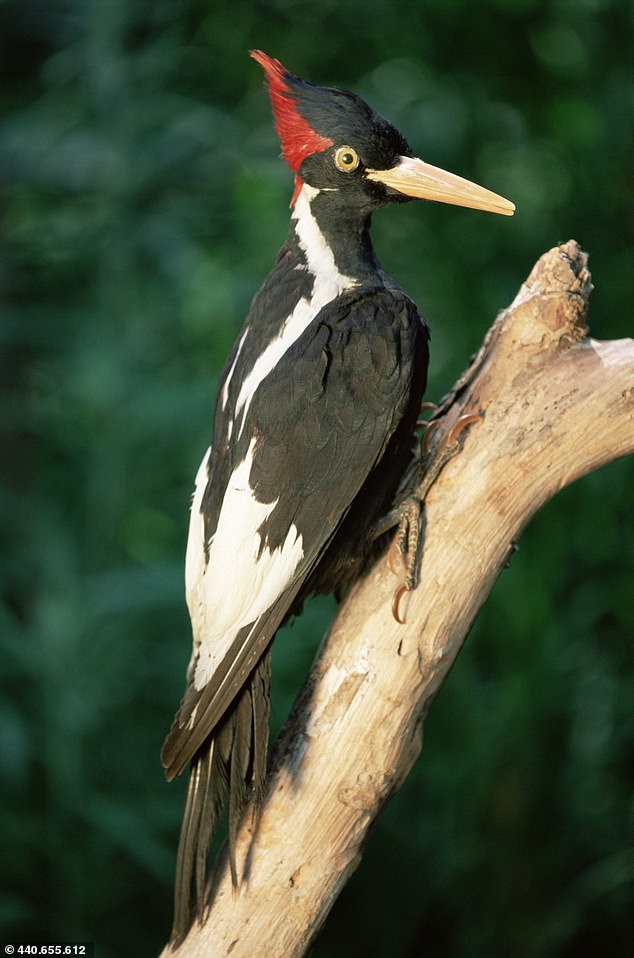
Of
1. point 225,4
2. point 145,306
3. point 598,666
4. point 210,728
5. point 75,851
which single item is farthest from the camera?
point 225,4

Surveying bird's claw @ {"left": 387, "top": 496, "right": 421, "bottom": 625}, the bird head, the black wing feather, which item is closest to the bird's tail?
the black wing feather

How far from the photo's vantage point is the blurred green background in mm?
1889

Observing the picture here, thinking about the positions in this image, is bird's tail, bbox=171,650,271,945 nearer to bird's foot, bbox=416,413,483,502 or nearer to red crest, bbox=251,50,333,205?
bird's foot, bbox=416,413,483,502

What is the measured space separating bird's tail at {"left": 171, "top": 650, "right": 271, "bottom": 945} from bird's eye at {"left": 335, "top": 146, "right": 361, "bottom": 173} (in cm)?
56

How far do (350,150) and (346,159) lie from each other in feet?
0.04

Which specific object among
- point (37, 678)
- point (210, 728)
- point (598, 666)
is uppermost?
point (37, 678)

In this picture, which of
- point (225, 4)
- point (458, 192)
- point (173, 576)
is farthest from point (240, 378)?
point (225, 4)

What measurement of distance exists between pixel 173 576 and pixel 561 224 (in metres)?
1.14

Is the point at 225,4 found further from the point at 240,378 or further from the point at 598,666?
the point at 598,666

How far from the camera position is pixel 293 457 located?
45.5 inches

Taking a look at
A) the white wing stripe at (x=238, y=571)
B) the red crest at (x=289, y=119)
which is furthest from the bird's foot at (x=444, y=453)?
the red crest at (x=289, y=119)

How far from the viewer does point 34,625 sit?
1.94 metres

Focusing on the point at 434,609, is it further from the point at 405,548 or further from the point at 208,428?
the point at 208,428

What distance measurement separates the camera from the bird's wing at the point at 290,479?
3.75 ft
